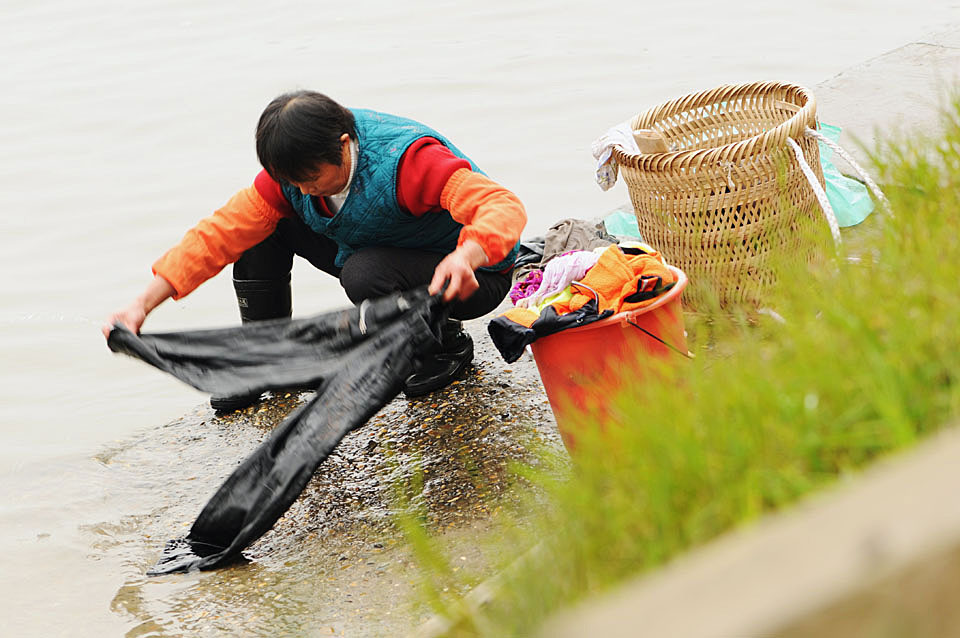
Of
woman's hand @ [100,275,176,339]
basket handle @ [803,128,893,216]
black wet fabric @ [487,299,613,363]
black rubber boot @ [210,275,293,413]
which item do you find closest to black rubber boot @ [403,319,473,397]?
black rubber boot @ [210,275,293,413]

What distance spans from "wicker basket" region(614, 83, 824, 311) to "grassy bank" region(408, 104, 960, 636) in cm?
182

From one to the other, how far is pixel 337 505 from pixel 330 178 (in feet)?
3.65

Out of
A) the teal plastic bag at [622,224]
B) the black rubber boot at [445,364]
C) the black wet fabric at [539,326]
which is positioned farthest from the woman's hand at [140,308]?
the teal plastic bag at [622,224]

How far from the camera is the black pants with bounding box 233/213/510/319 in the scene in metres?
3.51

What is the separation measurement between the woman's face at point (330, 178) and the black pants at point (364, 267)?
1.04 feet

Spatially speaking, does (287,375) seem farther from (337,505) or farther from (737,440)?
(737,440)

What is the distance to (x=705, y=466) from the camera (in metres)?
1.53

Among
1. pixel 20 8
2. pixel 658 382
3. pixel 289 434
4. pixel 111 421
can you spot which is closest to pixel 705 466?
pixel 658 382

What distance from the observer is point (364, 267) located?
11.6 ft

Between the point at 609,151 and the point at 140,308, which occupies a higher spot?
the point at 609,151

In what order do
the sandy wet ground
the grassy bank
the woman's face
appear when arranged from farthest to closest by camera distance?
the woman's face, the sandy wet ground, the grassy bank

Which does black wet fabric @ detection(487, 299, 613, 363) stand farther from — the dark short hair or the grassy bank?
the grassy bank

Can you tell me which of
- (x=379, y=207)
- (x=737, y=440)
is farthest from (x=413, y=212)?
(x=737, y=440)

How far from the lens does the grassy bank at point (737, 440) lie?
1513 millimetres
